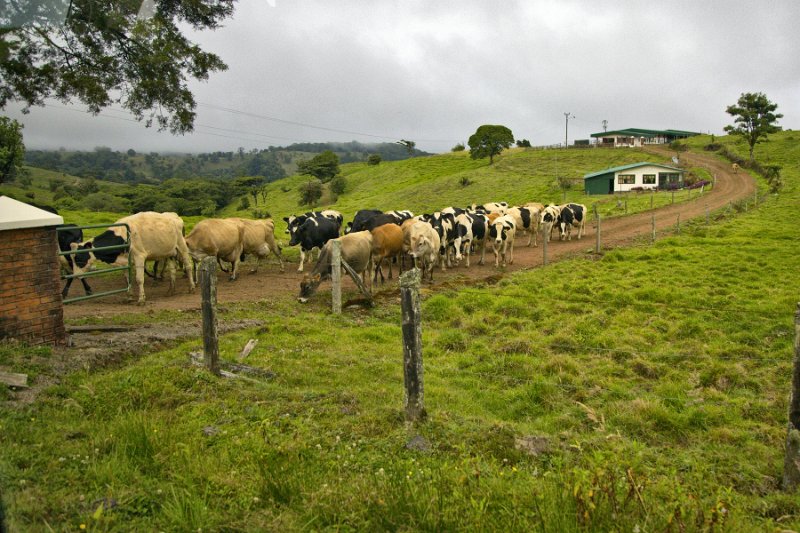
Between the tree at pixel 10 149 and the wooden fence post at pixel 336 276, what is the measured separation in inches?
374

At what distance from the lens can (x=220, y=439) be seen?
15.0ft

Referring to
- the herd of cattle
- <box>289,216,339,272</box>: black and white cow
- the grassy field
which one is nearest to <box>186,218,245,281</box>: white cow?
the herd of cattle

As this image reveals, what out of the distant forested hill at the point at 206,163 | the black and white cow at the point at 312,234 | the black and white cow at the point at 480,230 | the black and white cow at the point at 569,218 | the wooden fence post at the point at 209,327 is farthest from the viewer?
the distant forested hill at the point at 206,163

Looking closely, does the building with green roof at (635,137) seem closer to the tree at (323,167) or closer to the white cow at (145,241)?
the tree at (323,167)

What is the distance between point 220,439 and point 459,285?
11099 mm

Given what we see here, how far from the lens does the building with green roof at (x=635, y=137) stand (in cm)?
8438

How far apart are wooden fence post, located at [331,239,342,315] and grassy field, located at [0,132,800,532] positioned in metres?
0.34

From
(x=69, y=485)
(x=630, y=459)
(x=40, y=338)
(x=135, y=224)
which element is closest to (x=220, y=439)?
(x=69, y=485)

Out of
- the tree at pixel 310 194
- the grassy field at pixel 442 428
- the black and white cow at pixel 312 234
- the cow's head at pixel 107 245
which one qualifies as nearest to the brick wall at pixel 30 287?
the grassy field at pixel 442 428

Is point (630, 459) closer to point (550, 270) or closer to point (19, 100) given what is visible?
point (550, 270)

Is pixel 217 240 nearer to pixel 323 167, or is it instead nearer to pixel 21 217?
pixel 21 217

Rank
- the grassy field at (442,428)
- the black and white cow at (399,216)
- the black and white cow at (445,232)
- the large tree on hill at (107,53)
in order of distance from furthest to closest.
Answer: the black and white cow at (399,216) < the black and white cow at (445,232) < the large tree on hill at (107,53) < the grassy field at (442,428)

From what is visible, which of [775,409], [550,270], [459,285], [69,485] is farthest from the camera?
[550,270]

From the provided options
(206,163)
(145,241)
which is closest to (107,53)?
(145,241)
